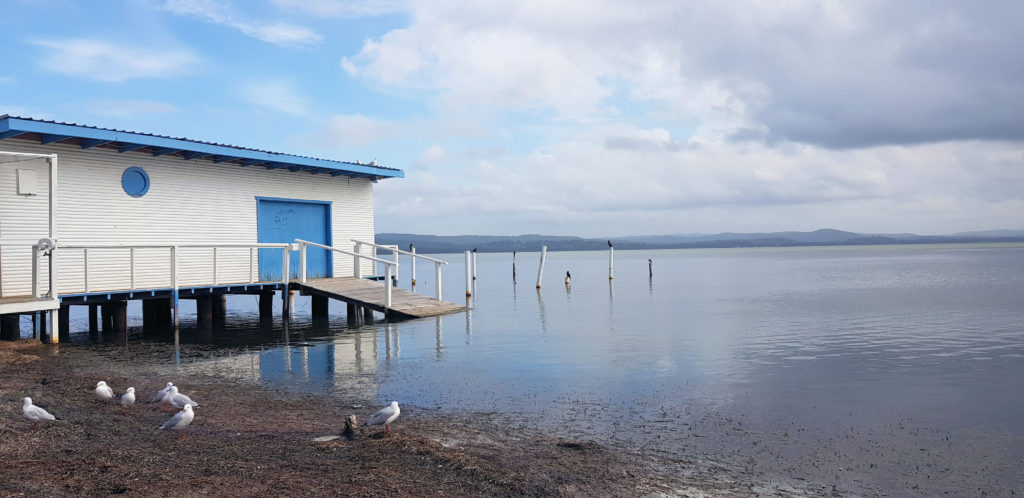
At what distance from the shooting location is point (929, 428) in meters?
10.2

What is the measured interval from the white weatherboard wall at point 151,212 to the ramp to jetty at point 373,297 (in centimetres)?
205

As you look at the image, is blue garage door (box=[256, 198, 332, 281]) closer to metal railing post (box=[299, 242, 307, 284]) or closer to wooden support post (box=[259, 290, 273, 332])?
metal railing post (box=[299, 242, 307, 284])

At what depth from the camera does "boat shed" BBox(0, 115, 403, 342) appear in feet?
52.0

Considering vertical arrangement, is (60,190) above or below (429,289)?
above

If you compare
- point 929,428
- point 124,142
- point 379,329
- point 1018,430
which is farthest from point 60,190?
point 1018,430

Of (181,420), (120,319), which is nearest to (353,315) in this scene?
(120,319)

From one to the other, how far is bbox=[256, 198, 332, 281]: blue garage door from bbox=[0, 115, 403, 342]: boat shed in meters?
0.03

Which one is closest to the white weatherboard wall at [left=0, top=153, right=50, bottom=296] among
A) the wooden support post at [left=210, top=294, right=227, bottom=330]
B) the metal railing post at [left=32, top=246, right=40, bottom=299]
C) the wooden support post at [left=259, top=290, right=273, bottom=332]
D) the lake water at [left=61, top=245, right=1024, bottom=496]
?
the metal railing post at [left=32, top=246, right=40, bottom=299]

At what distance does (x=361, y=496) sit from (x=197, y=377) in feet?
27.4

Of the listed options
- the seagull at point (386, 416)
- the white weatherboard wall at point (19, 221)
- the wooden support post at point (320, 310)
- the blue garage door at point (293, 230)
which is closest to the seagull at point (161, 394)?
the seagull at point (386, 416)

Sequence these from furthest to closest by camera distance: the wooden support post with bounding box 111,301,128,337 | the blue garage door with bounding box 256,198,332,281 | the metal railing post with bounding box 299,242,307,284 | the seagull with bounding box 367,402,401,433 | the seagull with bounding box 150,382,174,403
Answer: the blue garage door with bounding box 256,198,332,281 → the metal railing post with bounding box 299,242,307,284 → the wooden support post with bounding box 111,301,128,337 → the seagull with bounding box 150,382,174,403 → the seagull with bounding box 367,402,401,433

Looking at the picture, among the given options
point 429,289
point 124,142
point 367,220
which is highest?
point 124,142

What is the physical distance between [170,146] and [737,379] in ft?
44.7

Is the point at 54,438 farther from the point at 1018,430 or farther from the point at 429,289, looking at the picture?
the point at 429,289
